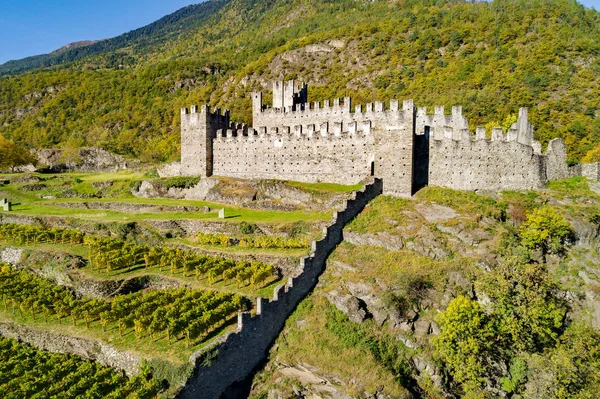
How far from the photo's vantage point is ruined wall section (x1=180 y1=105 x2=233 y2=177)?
41406 mm

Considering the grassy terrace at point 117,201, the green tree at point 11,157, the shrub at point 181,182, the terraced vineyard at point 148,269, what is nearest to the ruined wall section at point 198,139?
the shrub at point 181,182

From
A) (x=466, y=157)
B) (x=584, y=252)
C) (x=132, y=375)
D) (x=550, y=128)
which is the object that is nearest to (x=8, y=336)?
(x=132, y=375)

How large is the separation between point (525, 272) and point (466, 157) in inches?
408

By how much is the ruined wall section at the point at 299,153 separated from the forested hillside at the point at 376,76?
22548 mm

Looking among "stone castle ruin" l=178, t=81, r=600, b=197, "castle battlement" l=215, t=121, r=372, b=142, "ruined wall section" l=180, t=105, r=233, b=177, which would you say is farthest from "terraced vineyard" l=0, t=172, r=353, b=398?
"castle battlement" l=215, t=121, r=372, b=142

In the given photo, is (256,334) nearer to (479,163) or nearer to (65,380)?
(65,380)

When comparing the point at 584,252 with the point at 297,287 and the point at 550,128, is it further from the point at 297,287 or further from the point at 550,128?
the point at 550,128

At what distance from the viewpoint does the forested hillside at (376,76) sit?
6384 cm

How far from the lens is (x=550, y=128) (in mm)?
54906

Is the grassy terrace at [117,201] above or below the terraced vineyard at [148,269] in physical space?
above

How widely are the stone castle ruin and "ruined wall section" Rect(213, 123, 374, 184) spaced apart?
0.07 metres

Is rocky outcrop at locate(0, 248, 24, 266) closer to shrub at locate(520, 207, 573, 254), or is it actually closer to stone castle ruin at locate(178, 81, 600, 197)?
stone castle ruin at locate(178, 81, 600, 197)

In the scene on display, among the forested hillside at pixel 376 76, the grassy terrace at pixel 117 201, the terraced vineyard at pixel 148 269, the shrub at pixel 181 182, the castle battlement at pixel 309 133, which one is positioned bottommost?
the terraced vineyard at pixel 148 269

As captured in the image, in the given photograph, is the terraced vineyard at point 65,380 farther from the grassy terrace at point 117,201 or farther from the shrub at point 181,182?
the shrub at point 181,182
